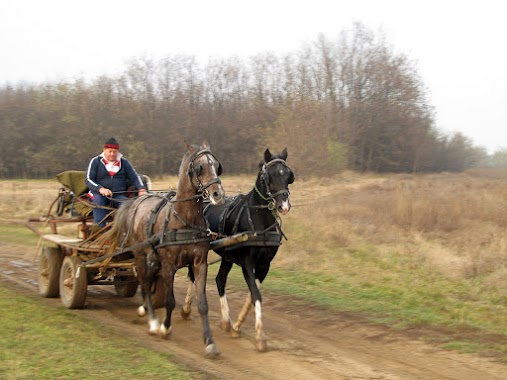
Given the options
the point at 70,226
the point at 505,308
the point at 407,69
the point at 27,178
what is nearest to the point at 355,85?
the point at 407,69

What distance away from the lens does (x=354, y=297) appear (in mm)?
10469

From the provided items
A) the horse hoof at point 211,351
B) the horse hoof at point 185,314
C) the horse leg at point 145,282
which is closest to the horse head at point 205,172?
the horse leg at point 145,282

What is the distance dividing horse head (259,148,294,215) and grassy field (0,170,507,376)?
2.75 meters

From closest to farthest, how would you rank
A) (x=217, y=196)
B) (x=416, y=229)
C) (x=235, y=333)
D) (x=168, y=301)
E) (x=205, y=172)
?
1. (x=217, y=196)
2. (x=205, y=172)
3. (x=168, y=301)
4. (x=235, y=333)
5. (x=416, y=229)

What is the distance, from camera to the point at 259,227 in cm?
780

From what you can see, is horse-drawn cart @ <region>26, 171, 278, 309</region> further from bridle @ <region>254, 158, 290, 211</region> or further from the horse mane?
bridle @ <region>254, 158, 290, 211</region>

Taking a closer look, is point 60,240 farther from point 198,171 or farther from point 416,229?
point 416,229

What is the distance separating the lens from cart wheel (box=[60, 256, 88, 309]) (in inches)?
352

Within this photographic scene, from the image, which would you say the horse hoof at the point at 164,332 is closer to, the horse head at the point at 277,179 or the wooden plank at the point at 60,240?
the horse head at the point at 277,179

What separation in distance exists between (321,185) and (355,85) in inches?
791

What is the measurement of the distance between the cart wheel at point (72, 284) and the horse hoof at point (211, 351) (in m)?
2.99

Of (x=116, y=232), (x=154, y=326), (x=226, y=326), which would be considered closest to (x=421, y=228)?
(x=226, y=326)

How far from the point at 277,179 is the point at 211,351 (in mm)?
2373

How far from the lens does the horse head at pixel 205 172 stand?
6828 mm
